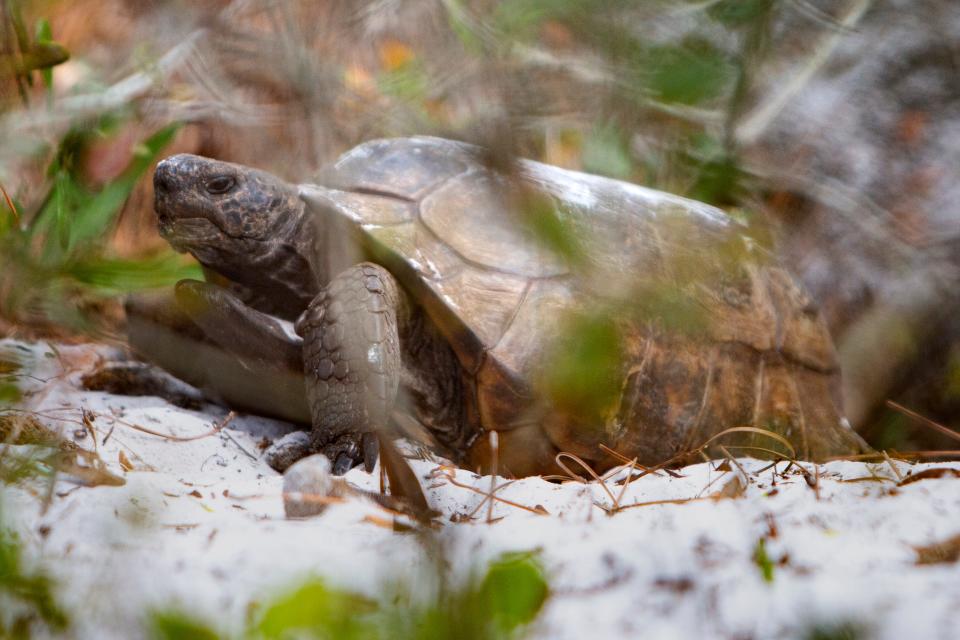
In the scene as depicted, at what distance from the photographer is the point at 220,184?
2.35 meters

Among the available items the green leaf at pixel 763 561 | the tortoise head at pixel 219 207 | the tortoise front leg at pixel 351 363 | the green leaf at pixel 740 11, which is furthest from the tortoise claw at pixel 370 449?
the green leaf at pixel 740 11

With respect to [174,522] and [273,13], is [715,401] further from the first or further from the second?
[273,13]

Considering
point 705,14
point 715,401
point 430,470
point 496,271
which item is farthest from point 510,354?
point 705,14

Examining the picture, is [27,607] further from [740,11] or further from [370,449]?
[370,449]

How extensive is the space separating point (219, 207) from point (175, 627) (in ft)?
6.56

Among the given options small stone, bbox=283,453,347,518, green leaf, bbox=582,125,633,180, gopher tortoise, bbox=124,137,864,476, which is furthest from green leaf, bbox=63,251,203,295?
green leaf, bbox=582,125,633,180

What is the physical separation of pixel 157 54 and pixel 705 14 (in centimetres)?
176

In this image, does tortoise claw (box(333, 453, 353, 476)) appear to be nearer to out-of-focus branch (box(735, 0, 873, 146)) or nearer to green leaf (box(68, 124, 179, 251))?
out-of-focus branch (box(735, 0, 873, 146))

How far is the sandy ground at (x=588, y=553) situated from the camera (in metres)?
0.84

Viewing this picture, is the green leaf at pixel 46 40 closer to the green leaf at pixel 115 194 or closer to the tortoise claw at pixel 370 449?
the green leaf at pixel 115 194

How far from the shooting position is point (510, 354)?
2145mm

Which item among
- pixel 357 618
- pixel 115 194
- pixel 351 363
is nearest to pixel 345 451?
pixel 351 363

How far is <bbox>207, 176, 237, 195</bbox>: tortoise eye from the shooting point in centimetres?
233

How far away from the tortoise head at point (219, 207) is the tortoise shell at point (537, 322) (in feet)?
0.35
